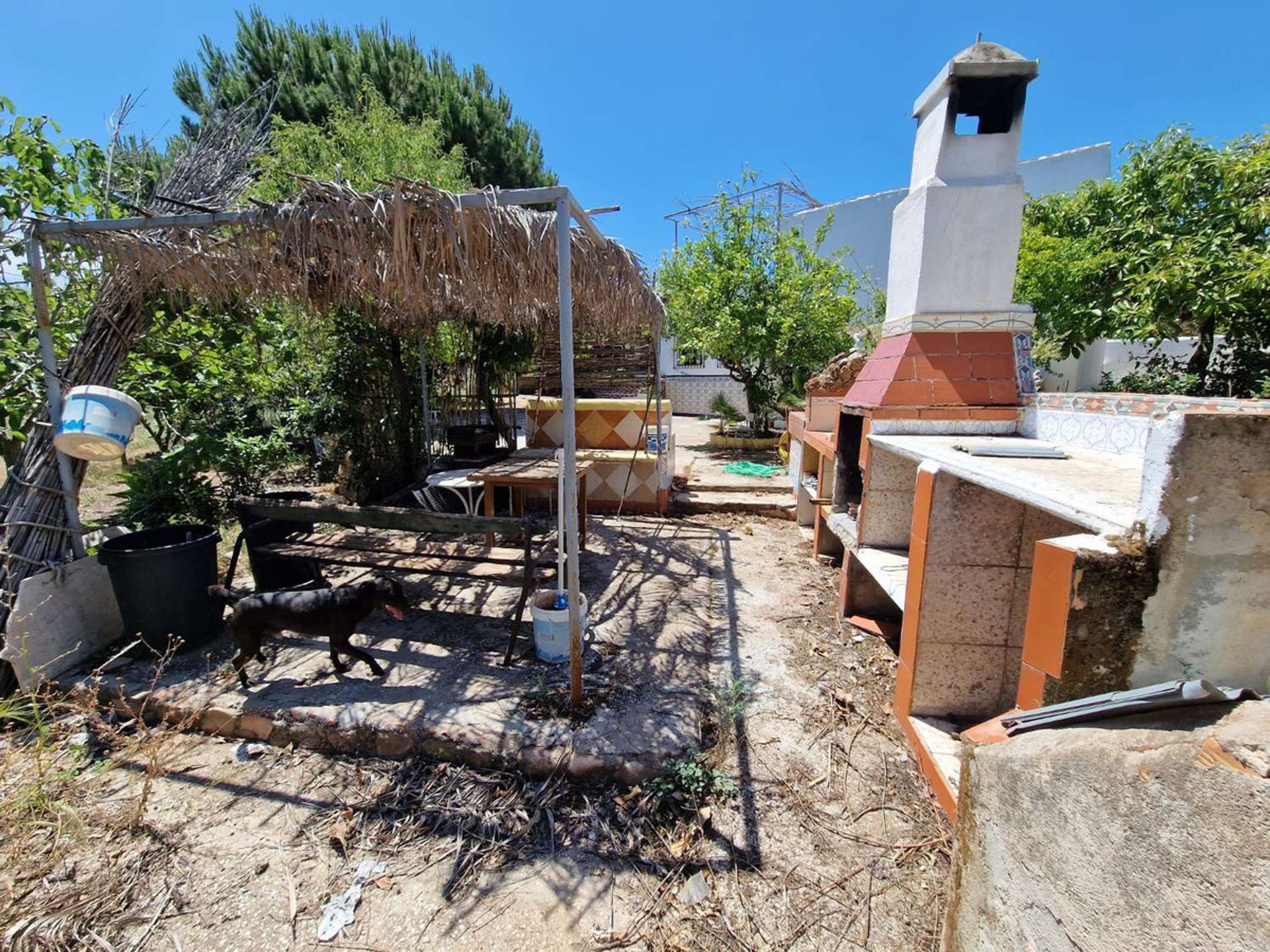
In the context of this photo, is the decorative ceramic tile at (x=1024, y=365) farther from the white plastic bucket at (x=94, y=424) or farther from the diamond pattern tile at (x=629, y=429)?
the white plastic bucket at (x=94, y=424)

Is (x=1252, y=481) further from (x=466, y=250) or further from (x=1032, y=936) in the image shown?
(x=466, y=250)

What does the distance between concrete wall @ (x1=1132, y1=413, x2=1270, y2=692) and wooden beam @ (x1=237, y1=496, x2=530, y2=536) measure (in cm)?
258

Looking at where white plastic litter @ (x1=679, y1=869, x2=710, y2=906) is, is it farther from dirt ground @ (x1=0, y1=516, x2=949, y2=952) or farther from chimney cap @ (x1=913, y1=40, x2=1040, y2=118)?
chimney cap @ (x1=913, y1=40, x2=1040, y2=118)

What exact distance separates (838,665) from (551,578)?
7.28 feet

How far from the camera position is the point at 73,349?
305cm

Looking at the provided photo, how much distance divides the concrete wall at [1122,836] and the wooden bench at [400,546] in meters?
2.22

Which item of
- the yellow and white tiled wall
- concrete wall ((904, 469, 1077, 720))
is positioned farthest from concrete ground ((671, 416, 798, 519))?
concrete wall ((904, 469, 1077, 720))

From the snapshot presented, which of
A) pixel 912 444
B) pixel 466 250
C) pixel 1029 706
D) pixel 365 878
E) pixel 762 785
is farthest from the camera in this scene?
pixel 912 444

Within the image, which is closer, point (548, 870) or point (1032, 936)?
point (1032, 936)

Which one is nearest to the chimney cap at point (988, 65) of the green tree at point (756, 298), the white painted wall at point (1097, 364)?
the green tree at point (756, 298)

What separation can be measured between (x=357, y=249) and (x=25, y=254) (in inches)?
99.4

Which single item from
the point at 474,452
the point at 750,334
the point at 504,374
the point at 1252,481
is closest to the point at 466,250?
the point at 1252,481

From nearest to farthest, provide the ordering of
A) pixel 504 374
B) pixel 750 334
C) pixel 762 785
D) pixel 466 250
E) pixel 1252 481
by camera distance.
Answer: pixel 1252 481, pixel 762 785, pixel 466 250, pixel 504 374, pixel 750 334

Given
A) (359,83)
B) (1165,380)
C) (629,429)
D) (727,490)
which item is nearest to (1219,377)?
(1165,380)
